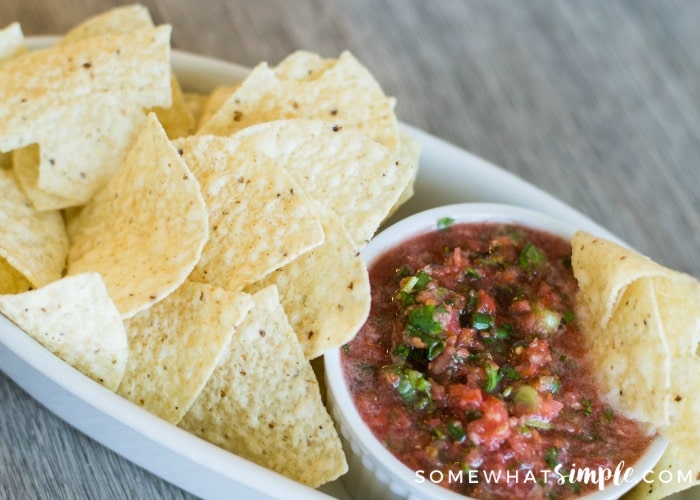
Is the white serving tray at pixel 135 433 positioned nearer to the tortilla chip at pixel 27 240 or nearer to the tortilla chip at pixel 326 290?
the tortilla chip at pixel 27 240

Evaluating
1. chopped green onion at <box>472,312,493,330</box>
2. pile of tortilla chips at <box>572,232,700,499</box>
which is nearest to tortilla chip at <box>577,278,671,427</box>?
pile of tortilla chips at <box>572,232,700,499</box>

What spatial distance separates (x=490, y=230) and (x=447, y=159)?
28 centimetres

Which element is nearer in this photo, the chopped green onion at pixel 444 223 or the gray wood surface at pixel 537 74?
the chopped green onion at pixel 444 223

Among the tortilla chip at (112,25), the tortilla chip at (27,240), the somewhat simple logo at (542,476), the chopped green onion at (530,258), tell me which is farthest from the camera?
the tortilla chip at (112,25)

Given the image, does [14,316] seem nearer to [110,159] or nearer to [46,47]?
[110,159]

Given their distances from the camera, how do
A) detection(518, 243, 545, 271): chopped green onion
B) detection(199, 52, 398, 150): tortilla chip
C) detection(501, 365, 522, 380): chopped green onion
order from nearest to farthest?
detection(501, 365, 522, 380): chopped green onion < detection(518, 243, 545, 271): chopped green onion < detection(199, 52, 398, 150): tortilla chip

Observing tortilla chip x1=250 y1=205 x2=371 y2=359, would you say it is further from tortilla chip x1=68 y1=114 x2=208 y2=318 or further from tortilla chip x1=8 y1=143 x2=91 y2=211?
tortilla chip x1=8 y1=143 x2=91 y2=211

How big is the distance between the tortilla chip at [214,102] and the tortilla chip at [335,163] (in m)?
0.31

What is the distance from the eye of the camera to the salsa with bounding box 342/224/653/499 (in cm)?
153

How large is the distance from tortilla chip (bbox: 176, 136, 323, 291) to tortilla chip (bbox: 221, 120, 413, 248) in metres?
0.03

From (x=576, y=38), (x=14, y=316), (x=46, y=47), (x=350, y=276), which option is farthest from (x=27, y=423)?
(x=576, y=38)

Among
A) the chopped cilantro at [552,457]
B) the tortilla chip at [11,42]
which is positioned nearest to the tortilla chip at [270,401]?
the chopped cilantro at [552,457]

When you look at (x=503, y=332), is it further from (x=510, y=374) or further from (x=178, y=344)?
(x=178, y=344)

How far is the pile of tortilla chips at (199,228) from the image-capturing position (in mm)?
1625
